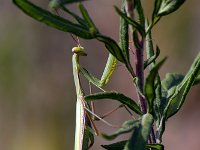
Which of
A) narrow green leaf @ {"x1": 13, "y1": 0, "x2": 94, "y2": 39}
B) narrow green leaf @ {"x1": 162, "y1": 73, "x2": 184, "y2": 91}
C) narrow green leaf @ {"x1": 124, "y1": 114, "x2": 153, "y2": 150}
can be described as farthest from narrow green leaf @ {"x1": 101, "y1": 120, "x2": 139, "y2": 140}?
narrow green leaf @ {"x1": 162, "y1": 73, "x2": 184, "y2": 91}

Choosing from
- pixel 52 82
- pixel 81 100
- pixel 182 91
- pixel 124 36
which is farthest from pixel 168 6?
pixel 52 82

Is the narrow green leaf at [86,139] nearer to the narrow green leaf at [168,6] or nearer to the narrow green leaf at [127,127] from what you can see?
the narrow green leaf at [127,127]

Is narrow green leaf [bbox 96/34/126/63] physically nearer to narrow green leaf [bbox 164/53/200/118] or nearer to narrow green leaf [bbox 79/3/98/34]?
narrow green leaf [bbox 79/3/98/34]

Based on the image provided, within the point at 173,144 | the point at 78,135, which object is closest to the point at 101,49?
the point at 173,144

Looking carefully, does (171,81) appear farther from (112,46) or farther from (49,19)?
(49,19)

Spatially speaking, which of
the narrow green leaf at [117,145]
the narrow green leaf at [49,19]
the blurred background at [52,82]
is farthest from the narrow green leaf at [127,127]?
the blurred background at [52,82]

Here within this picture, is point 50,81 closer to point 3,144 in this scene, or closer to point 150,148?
point 3,144

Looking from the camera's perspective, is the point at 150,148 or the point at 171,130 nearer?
the point at 150,148
